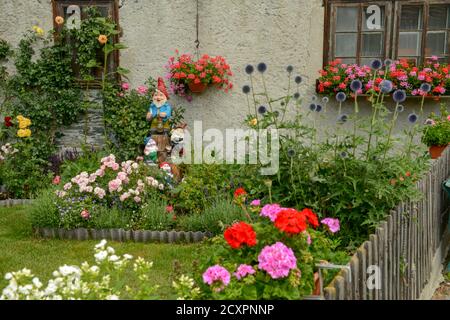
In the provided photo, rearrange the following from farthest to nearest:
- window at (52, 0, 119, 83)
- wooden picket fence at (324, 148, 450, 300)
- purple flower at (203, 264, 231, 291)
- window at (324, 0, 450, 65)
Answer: window at (52, 0, 119, 83), window at (324, 0, 450, 65), wooden picket fence at (324, 148, 450, 300), purple flower at (203, 264, 231, 291)

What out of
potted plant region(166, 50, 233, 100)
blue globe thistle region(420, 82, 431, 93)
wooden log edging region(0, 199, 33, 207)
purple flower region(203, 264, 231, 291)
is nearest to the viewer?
purple flower region(203, 264, 231, 291)

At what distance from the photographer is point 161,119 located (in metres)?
6.77

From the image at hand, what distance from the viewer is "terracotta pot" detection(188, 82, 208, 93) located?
272 inches

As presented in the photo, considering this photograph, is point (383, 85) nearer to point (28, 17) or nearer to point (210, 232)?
point (210, 232)

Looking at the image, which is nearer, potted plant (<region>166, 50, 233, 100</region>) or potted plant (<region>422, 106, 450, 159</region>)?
potted plant (<region>422, 106, 450, 159</region>)

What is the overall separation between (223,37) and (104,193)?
3.01m

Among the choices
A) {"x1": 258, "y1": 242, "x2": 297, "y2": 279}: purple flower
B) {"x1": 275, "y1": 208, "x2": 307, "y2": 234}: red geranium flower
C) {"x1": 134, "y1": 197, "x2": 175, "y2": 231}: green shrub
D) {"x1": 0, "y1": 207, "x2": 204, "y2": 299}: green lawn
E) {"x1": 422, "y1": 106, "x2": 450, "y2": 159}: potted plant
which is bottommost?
{"x1": 0, "y1": 207, "x2": 204, "y2": 299}: green lawn

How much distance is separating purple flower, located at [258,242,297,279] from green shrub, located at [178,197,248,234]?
2404mm

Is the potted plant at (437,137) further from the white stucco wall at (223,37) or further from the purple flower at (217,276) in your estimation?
the purple flower at (217,276)

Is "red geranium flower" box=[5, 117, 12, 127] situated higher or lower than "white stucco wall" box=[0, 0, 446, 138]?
lower

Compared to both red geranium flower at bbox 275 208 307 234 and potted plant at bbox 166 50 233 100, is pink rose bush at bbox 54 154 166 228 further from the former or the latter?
red geranium flower at bbox 275 208 307 234

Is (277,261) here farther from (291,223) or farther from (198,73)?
(198,73)

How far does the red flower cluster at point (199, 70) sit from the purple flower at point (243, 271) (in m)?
4.69

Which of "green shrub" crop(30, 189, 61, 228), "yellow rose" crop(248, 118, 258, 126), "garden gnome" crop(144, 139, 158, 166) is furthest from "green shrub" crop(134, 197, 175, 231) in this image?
"garden gnome" crop(144, 139, 158, 166)
